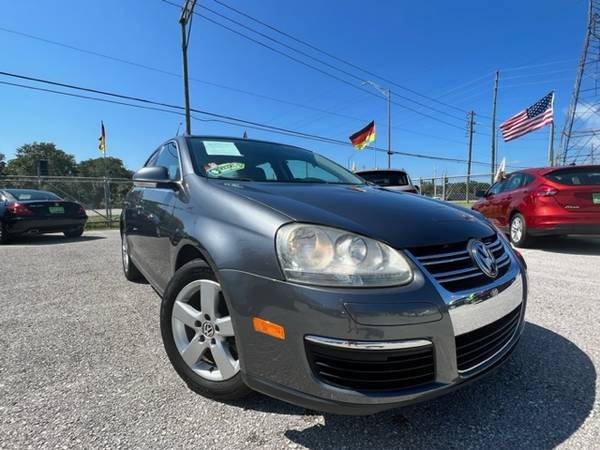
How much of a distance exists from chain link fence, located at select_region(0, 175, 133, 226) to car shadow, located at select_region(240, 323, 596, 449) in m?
12.9

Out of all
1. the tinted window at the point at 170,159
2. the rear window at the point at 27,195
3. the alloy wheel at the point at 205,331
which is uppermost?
the tinted window at the point at 170,159

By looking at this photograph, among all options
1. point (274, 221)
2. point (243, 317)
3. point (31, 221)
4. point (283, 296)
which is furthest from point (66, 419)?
point (31, 221)

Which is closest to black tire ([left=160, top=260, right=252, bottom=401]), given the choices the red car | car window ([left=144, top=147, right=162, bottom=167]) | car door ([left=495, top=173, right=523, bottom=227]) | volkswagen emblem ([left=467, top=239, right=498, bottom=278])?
volkswagen emblem ([left=467, top=239, right=498, bottom=278])

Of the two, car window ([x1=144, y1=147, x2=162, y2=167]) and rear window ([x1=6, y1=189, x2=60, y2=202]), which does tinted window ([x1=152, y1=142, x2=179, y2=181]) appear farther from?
rear window ([x1=6, y1=189, x2=60, y2=202])

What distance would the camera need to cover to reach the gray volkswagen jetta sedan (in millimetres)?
1406

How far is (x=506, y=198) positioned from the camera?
7.01 meters

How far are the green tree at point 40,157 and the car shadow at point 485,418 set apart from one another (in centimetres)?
7988

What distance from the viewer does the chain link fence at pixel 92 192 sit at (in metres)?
12.9

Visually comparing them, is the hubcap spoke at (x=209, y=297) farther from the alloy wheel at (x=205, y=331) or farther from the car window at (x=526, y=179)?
the car window at (x=526, y=179)

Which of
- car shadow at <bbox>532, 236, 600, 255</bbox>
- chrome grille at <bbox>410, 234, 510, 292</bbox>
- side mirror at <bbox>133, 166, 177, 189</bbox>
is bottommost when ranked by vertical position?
car shadow at <bbox>532, 236, 600, 255</bbox>

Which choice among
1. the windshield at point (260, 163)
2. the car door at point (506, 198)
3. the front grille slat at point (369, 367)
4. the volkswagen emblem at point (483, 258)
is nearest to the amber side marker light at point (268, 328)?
the front grille slat at point (369, 367)

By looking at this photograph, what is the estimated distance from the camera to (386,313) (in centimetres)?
138

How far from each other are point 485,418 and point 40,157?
285 ft

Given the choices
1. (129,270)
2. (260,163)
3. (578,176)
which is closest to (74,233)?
(129,270)
